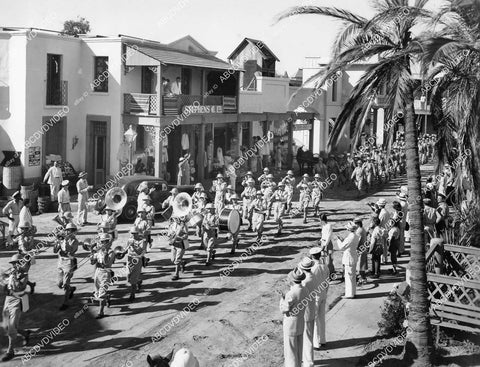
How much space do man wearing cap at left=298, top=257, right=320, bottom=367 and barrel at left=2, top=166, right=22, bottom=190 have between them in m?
17.2

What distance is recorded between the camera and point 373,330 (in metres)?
12.4

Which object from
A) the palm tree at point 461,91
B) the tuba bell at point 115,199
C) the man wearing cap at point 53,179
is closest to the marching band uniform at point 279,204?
the tuba bell at point 115,199

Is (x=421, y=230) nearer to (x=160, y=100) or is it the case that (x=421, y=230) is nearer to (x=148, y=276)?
(x=148, y=276)

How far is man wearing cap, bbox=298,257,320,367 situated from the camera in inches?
412

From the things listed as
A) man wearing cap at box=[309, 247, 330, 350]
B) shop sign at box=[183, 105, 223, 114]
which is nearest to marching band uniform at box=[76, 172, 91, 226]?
shop sign at box=[183, 105, 223, 114]

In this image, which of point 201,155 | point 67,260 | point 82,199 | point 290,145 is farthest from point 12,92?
point 290,145

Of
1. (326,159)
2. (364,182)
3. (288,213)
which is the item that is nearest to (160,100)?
(288,213)

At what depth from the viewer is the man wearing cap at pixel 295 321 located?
32.3 ft

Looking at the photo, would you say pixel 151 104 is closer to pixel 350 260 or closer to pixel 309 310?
pixel 350 260

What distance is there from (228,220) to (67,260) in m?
5.40

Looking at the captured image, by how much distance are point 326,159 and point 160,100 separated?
12235 mm

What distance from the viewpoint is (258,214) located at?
1942 centimetres

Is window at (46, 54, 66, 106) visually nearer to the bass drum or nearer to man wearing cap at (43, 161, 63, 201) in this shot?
man wearing cap at (43, 161, 63, 201)

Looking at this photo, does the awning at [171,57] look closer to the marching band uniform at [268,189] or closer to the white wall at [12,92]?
the white wall at [12,92]
